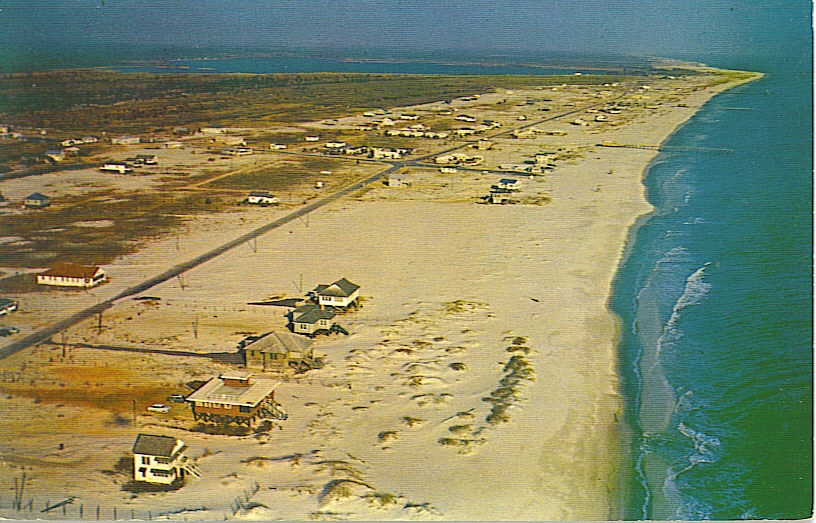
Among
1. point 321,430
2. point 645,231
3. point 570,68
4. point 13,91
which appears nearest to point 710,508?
point 321,430

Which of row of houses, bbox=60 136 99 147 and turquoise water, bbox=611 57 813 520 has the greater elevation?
row of houses, bbox=60 136 99 147

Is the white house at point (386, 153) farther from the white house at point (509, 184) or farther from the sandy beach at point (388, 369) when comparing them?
the sandy beach at point (388, 369)

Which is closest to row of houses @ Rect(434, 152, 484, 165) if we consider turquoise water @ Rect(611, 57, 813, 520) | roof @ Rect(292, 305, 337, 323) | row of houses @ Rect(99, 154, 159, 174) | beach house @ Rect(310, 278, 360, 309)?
turquoise water @ Rect(611, 57, 813, 520)

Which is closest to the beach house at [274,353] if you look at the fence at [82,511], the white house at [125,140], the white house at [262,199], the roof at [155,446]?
the roof at [155,446]

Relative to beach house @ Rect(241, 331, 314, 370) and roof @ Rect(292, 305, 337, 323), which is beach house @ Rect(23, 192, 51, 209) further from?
beach house @ Rect(241, 331, 314, 370)

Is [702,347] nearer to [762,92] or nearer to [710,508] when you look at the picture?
[710,508]

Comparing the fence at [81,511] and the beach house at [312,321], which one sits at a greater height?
the beach house at [312,321]
